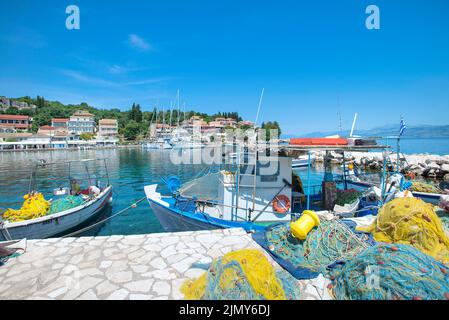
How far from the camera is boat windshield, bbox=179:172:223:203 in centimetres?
859

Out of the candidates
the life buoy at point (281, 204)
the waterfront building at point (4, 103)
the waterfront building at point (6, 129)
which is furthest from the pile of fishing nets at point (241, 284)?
the waterfront building at point (4, 103)

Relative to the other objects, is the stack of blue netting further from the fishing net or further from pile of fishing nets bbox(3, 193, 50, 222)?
pile of fishing nets bbox(3, 193, 50, 222)

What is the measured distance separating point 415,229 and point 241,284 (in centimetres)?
405

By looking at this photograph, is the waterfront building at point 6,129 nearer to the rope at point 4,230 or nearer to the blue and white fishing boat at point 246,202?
the rope at point 4,230

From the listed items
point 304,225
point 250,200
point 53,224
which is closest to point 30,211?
point 53,224

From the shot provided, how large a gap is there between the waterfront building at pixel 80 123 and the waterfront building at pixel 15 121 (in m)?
16.3

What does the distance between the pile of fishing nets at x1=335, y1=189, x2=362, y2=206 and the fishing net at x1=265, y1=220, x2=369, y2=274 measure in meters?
3.65

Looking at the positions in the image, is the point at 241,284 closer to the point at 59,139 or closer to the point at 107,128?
the point at 59,139

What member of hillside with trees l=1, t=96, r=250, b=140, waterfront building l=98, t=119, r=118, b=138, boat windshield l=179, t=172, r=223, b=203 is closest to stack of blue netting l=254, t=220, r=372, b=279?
boat windshield l=179, t=172, r=223, b=203

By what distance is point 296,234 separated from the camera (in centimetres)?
496

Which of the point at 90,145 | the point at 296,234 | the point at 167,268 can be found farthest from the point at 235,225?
the point at 90,145

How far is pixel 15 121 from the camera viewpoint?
88.1 meters
